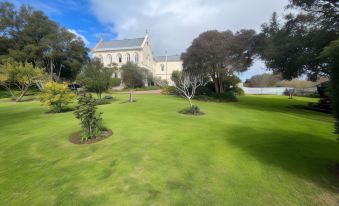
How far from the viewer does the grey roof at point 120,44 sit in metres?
53.7

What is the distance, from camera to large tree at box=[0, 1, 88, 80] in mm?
30953

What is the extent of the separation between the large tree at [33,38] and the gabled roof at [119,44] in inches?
792

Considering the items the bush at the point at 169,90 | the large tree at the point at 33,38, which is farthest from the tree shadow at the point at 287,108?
the large tree at the point at 33,38

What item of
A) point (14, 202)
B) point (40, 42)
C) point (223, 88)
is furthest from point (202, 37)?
point (40, 42)

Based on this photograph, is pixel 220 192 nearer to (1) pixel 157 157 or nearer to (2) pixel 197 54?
(1) pixel 157 157

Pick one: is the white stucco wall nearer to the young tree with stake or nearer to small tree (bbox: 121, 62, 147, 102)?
small tree (bbox: 121, 62, 147, 102)

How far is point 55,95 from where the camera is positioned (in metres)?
13.3

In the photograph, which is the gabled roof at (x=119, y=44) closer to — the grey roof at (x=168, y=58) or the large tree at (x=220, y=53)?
the grey roof at (x=168, y=58)

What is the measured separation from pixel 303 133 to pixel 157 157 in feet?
22.3

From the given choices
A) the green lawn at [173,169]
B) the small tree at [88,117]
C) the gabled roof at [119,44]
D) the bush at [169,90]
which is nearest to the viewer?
the green lawn at [173,169]

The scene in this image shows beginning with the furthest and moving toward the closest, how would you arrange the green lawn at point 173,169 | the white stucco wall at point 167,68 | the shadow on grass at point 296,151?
1. the white stucco wall at point 167,68
2. the shadow on grass at point 296,151
3. the green lawn at point 173,169

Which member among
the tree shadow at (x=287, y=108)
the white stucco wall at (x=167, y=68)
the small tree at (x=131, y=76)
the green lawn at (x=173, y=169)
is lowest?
the green lawn at (x=173, y=169)

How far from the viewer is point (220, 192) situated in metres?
3.67

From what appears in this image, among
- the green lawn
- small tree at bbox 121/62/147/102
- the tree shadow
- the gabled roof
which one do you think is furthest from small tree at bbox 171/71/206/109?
the gabled roof
